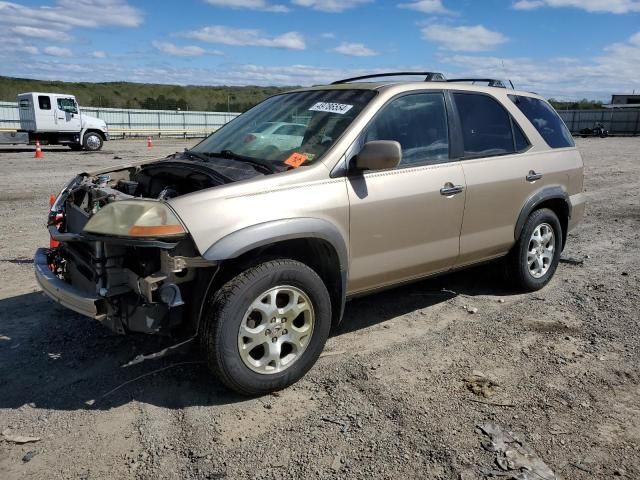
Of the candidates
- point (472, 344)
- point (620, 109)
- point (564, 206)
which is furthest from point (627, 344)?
point (620, 109)

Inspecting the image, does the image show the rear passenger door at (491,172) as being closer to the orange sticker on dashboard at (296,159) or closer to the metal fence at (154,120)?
the orange sticker on dashboard at (296,159)

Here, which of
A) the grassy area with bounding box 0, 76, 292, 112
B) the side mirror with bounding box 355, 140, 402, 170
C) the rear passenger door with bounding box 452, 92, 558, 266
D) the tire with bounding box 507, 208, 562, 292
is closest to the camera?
the side mirror with bounding box 355, 140, 402, 170

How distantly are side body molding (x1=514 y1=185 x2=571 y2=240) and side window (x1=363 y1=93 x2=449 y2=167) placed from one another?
109 cm

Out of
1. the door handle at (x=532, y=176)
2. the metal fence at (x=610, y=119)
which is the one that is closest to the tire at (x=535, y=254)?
the door handle at (x=532, y=176)

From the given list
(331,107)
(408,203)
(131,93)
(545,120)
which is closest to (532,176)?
(545,120)

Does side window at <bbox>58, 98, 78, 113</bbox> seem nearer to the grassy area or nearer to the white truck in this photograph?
the white truck

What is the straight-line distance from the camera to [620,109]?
4878 centimetres

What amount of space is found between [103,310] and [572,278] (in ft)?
15.5

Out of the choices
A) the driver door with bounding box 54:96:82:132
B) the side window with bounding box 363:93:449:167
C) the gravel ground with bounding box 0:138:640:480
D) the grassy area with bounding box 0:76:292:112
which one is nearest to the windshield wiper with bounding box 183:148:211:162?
the side window with bounding box 363:93:449:167

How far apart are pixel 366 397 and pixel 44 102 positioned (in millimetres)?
23341

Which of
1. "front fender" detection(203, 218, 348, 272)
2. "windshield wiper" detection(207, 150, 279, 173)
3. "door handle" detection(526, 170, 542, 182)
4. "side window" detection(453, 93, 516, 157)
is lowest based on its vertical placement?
"front fender" detection(203, 218, 348, 272)

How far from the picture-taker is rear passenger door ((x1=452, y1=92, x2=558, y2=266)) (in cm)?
453

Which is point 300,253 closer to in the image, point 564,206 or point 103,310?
point 103,310

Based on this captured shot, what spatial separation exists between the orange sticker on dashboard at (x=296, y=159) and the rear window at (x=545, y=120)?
2465mm
